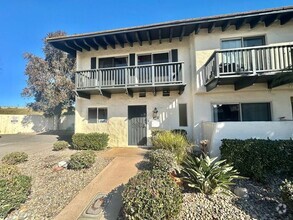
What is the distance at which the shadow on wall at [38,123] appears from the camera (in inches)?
821

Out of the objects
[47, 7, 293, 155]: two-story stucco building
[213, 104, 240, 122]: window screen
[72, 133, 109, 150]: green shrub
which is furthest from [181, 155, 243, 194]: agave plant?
[72, 133, 109, 150]: green shrub

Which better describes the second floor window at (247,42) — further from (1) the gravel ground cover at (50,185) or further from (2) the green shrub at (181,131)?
(1) the gravel ground cover at (50,185)

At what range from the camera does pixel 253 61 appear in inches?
311

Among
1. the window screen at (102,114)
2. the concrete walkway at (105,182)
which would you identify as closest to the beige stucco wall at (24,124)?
the window screen at (102,114)

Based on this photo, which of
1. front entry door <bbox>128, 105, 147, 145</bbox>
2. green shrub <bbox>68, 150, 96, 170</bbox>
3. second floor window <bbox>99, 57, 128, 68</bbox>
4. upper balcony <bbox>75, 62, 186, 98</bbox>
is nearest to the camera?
green shrub <bbox>68, 150, 96, 170</bbox>

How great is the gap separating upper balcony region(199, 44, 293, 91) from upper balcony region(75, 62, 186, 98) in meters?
2.04

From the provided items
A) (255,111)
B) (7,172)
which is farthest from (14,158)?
(255,111)

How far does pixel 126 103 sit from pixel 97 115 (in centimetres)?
217

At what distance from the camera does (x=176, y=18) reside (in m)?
9.73

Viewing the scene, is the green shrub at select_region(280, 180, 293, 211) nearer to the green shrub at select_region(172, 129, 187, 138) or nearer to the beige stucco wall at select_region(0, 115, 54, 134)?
the green shrub at select_region(172, 129, 187, 138)

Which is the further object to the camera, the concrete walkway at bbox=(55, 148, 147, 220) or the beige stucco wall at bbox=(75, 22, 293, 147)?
the beige stucco wall at bbox=(75, 22, 293, 147)

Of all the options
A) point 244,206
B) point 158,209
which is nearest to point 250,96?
point 244,206

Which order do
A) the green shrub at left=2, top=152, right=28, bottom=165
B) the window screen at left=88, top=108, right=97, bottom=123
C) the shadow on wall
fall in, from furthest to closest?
the shadow on wall → the window screen at left=88, top=108, right=97, bottom=123 → the green shrub at left=2, top=152, right=28, bottom=165

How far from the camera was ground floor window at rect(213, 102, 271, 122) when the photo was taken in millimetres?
9281
